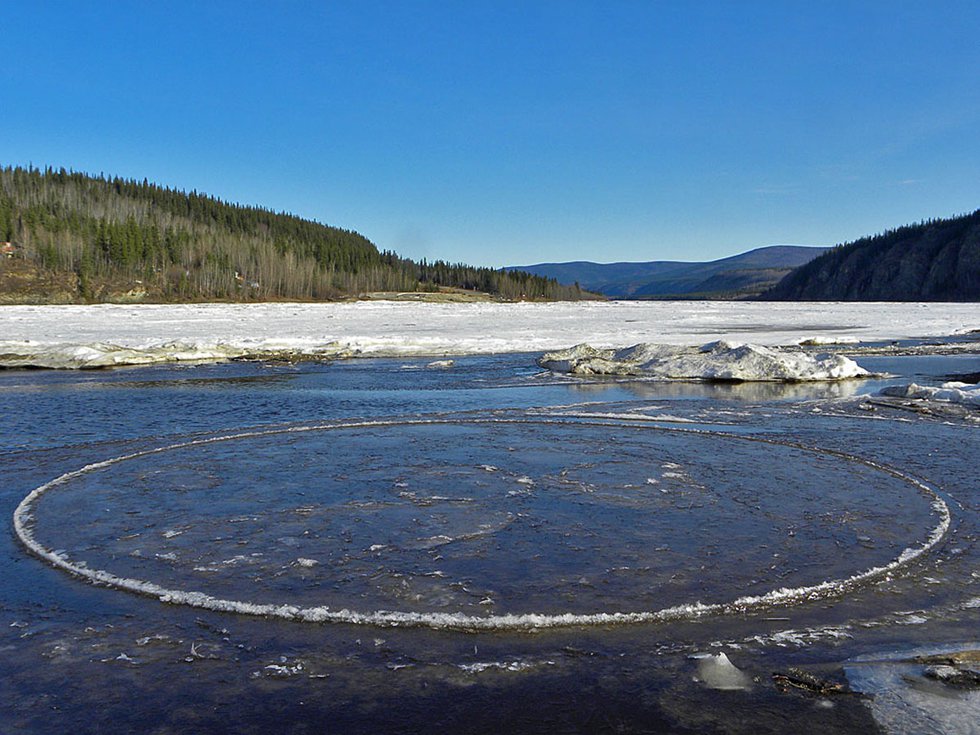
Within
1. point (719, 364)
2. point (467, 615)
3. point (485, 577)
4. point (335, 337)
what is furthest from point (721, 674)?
point (335, 337)

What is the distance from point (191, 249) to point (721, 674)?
118 meters

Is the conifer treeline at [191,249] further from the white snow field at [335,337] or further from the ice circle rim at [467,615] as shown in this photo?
the ice circle rim at [467,615]

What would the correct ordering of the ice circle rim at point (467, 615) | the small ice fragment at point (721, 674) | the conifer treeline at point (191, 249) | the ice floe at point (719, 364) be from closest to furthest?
the small ice fragment at point (721, 674) < the ice circle rim at point (467, 615) < the ice floe at point (719, 364) < the conifer treeline at point (191, 249)

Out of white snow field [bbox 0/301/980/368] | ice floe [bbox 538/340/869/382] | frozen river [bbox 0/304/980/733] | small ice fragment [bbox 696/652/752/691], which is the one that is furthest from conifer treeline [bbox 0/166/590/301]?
small ice fragment [bbox 696/652/752/691]

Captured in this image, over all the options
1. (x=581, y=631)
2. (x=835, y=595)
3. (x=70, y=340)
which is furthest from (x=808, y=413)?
(x=70, y=340)

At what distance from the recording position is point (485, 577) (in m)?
5.25

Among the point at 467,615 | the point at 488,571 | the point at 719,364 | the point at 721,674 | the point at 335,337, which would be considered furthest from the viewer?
the point at 335,337

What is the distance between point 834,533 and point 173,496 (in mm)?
6229

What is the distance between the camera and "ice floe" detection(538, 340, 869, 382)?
1698 cm

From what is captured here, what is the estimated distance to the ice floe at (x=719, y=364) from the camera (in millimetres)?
16984

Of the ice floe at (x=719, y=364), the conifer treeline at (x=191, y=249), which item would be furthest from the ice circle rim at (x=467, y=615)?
the conifer treeline at (x=191, y=249)

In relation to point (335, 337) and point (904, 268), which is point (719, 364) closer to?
point (335, 337)

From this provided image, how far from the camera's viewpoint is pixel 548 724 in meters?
3.42

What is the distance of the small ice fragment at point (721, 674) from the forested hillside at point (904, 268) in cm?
13287
